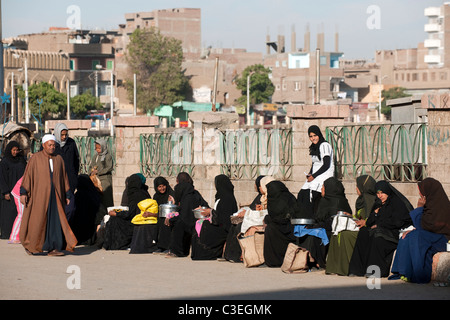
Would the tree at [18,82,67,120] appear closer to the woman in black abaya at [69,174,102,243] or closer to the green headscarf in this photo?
the woman in black abaya at [69,174,102,243]

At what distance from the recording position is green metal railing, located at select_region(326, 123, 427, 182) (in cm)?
1113

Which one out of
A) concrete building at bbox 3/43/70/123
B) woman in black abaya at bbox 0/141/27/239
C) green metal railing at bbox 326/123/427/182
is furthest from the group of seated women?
concrete building at bbox 3/43/70/123

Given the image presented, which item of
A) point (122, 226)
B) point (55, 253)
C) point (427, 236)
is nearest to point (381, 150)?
point (427, 236)

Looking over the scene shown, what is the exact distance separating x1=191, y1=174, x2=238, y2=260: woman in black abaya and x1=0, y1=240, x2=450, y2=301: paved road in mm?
198

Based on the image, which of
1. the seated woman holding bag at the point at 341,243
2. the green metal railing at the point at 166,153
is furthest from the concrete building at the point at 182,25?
the seated woman holding bag at the point at 341,243

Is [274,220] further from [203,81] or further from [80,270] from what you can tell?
[203,81]

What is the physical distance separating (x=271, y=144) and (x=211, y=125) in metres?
1.61

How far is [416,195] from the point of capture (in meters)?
11.0

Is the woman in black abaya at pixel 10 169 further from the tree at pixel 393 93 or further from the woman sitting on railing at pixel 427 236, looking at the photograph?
the tree at pixel 393 93

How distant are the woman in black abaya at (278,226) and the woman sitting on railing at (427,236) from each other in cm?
148

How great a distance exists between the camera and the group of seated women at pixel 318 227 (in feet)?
29.0

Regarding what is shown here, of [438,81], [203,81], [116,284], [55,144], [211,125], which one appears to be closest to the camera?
[116,284]
